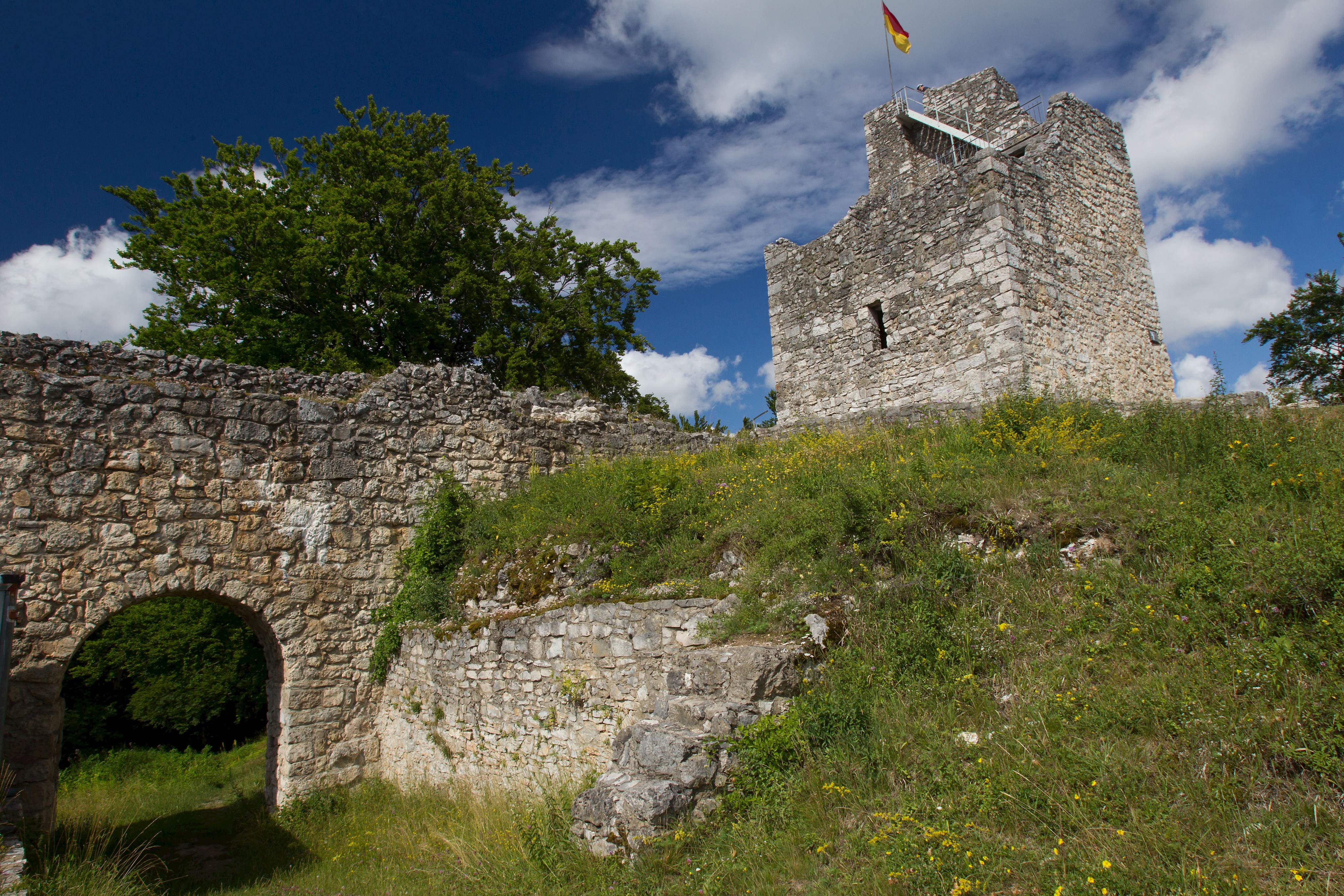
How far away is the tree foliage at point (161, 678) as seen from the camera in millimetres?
12820

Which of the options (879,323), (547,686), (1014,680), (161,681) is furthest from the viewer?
(161,681)

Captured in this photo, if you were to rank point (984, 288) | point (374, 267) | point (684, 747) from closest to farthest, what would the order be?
point (684, 747), point (984, 288), point (374, 267)

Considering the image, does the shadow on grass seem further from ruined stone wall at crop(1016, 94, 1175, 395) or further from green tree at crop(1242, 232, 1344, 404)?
green tree at crop(1242, 232, 1344, 404)

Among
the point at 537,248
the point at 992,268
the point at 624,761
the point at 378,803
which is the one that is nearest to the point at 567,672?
the point at 624,761

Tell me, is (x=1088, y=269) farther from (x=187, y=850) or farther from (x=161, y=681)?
(x=161, y=681)

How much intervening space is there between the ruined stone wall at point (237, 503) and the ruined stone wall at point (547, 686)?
2.97 ft

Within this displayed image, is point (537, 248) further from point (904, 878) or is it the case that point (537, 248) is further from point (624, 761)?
point (904, 878)

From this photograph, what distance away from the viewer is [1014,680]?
A: 4.37 meters

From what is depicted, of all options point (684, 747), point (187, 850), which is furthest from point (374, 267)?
point (684, 747)

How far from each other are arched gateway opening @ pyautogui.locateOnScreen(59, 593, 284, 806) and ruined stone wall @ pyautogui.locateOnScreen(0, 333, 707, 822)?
540cm

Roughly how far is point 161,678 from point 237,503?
758 cm

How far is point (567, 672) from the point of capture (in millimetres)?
6516

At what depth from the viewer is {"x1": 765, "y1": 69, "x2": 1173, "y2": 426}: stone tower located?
1031 cm

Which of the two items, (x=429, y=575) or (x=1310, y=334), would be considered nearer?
(x=429, y=575)
